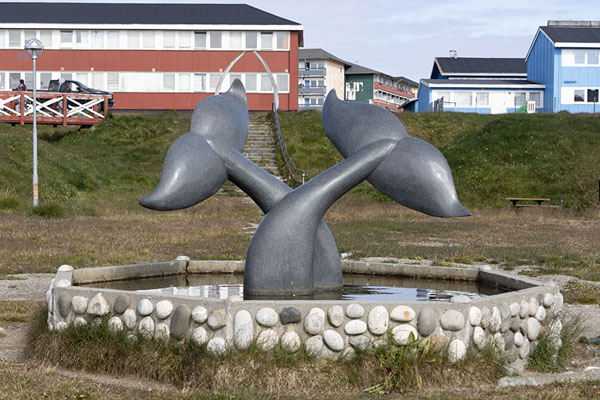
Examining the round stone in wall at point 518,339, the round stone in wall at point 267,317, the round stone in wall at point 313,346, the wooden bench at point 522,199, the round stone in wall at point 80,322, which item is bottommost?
the round stone in wall at point 518,339

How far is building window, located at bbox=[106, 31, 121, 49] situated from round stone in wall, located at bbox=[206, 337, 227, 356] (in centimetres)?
3792

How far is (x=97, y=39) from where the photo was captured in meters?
41.9

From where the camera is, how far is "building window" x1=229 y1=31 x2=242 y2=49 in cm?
4162

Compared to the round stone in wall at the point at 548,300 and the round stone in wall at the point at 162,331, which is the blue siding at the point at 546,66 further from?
the round stone in wall at the point at 162,331

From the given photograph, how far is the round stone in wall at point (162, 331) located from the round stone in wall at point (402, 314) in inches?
73.4

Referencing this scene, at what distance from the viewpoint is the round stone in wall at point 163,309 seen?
6555 mm

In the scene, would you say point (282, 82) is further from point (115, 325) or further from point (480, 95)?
point (115, 325)

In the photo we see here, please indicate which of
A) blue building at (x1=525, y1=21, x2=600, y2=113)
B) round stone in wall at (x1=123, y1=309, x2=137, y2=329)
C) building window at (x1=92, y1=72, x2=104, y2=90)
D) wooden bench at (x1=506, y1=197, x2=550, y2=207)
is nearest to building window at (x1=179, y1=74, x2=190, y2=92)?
building window at (x1=92, y1=72, x2=104, y2=90)

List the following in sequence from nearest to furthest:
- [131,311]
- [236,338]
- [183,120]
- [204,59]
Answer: [236,338], [131,311], [183,120], [204,59]

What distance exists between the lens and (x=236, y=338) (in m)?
6.27

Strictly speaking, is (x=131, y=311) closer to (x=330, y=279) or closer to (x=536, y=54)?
(x=330, y=279)

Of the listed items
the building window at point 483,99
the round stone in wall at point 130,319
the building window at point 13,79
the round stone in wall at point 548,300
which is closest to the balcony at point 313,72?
the building window at point 483,99

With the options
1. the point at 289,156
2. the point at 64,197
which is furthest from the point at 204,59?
the point at 64,197

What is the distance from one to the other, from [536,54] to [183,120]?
88.6 feet
